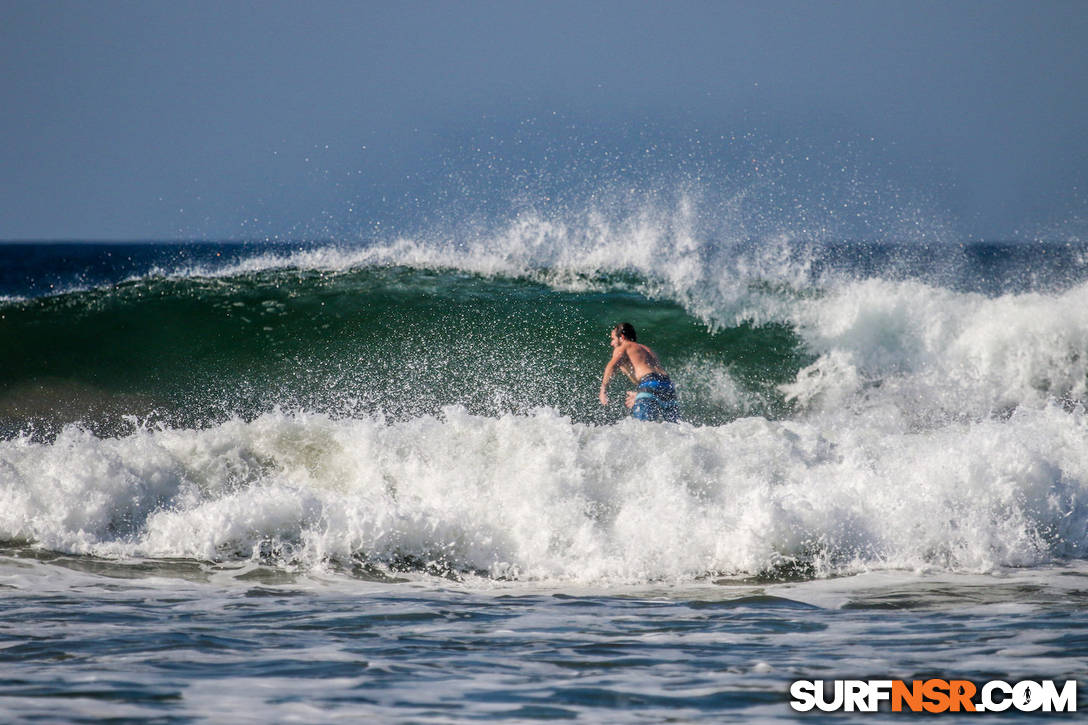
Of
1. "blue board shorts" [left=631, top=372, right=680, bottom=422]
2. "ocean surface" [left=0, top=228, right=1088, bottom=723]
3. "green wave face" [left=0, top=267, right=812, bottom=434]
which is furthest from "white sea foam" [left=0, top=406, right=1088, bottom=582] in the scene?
"green wave face" [left=0, top=267, right=812, bottom=434]

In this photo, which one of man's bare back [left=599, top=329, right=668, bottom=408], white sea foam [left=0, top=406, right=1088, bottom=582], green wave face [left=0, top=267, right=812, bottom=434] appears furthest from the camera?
green wave face [left=0, top=267, right=812, bottom=434]

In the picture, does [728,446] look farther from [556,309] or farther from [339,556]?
[556,309]

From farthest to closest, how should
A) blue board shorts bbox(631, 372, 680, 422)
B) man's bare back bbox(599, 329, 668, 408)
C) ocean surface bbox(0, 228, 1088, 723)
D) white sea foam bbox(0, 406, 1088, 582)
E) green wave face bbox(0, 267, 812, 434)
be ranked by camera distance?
green wave face bbox(0, 267, 812, 434)
man's bare back bbox(599, 329, 668, 408)
blue board shorts bbox(631, 372, 680, 422)
white sea foam bbox(0, 406, 1088, 582)
ocean surface bbox(0, 228, 1088, 723)

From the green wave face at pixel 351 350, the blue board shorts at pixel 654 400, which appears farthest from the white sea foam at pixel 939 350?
the blue board shorts at pixel 654 400

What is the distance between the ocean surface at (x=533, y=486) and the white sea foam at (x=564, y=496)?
3cm

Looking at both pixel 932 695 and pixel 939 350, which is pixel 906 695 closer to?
pixel 932 695

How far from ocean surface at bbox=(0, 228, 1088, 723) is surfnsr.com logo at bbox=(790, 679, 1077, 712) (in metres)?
0.11

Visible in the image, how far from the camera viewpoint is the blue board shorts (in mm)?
9391

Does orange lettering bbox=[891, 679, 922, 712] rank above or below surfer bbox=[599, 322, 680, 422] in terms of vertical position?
below

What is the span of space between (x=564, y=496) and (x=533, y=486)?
0.88ft

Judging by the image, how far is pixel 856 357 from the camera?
12.0m

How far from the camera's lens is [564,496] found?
7520 millimetres

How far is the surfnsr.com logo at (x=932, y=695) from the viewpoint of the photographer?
3.89m

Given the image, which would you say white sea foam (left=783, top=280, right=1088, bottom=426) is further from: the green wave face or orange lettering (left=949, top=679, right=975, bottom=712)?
orange lettering (left=949, top=679, right=975, bottom=712)
